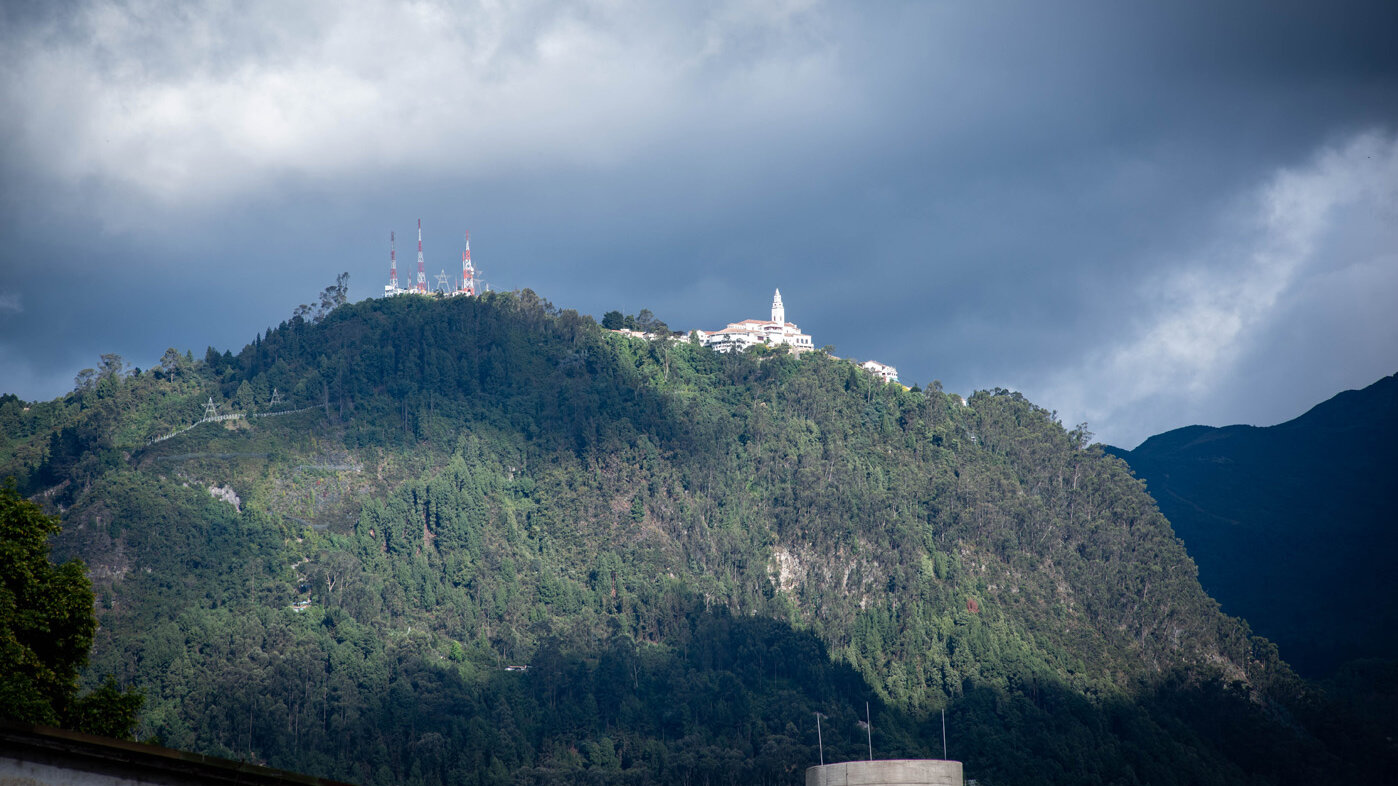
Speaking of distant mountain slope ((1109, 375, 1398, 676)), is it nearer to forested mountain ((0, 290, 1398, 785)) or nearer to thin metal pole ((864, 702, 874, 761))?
forested mountain ((0, 290, 1398, 785))

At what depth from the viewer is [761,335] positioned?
6107 inches

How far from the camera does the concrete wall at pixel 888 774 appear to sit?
43125mm

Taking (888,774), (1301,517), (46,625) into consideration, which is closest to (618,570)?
(888,774)

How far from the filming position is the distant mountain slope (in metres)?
140

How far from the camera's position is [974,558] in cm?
11731

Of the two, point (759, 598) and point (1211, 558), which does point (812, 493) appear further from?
point (1211, 558)

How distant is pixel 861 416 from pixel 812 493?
41.4 ft

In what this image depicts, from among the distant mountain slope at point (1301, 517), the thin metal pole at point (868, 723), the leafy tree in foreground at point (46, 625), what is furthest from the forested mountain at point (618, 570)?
the leafy tree in foreground at point (46, 625)

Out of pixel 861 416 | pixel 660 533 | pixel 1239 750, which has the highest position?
pixel 861 416

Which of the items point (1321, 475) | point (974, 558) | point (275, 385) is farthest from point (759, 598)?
point (1321, 475)

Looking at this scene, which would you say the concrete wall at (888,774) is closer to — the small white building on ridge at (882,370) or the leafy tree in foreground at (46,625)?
the leafy tree in foreground at (46,625)

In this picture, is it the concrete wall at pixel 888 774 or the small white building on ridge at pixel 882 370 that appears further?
the small white building on ridge at pixel 882 370

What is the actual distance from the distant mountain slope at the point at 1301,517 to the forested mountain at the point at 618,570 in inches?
1006

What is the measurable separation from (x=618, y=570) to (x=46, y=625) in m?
76.6
